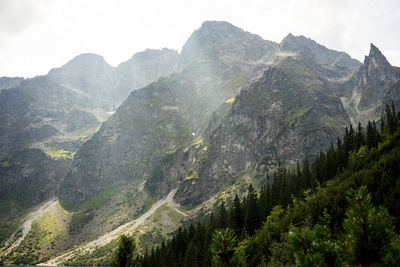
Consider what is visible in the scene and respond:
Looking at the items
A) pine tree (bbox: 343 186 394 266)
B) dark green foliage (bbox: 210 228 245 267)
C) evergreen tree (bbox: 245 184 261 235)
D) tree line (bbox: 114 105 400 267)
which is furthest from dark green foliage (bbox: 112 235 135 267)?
evergreen tree (bbox: 245 184 261 235)

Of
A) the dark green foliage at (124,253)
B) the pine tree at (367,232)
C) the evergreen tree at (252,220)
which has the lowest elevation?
the evergreen tree at (252,220)

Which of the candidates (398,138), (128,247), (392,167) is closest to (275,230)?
(392,167)

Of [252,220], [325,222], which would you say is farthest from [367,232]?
[252,220]

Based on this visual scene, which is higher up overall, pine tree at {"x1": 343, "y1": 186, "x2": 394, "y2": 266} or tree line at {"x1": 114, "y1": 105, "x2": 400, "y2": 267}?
pine tree at {"x1": 343, "y1": 186, "x2": 394, "y2": 266}

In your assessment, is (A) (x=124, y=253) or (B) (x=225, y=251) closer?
(B) (x=225, y=251)

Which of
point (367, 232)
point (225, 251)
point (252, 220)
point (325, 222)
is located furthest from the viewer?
point (252, 220)

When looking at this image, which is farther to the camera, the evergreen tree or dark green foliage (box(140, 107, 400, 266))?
the evergreen tree

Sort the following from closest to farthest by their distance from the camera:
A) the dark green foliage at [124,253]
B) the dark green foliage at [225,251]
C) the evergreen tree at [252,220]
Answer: the dark green foliage at [225,251] → the dark green foliage at [124,253] → the evergreen tree at [252,220]

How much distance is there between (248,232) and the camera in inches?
4178

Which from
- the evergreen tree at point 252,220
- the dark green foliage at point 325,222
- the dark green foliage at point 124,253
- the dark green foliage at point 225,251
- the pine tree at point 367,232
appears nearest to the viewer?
the pine tree at point 367,232

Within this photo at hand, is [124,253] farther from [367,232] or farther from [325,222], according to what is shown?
[325,222]

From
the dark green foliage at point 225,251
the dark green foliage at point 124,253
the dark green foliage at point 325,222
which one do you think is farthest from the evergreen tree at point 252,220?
the dark green foliage at point 225,251

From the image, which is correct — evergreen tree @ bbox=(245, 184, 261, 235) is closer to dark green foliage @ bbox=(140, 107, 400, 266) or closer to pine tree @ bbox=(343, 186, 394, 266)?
dark green foliage @ bbox=(140, 107, 400, 266)

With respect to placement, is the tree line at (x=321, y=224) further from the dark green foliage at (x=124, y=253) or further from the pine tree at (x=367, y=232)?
the dark green foliage at (x=124, y=253)
